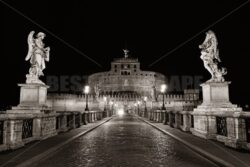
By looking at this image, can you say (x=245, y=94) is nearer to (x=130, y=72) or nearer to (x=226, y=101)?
(x=226, y=101)

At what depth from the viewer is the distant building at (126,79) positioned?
12381 cm

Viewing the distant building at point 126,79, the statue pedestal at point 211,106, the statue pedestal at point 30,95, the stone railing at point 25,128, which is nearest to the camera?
the stone railing at point 25,128

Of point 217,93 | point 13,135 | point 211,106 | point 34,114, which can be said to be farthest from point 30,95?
point 217,93

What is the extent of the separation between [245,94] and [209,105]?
191 feet

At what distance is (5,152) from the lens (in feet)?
27.8

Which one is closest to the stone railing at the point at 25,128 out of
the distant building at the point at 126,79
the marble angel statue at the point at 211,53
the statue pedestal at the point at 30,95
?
the statue pedestal at the point at 30,95

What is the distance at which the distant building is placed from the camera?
12381 cm

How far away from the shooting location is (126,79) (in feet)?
408

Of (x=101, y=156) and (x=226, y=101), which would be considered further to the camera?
(x=226, y=101)

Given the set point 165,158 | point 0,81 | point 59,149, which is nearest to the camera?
point 165,158

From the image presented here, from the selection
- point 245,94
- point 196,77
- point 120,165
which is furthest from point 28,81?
point 196,77

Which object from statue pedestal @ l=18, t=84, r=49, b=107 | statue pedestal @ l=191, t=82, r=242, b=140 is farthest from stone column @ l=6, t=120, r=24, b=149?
statue pedestal @ l=191, t=82, r=242, b=140

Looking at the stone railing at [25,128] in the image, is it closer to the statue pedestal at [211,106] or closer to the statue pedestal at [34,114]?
the statue pedestal at [34,114]

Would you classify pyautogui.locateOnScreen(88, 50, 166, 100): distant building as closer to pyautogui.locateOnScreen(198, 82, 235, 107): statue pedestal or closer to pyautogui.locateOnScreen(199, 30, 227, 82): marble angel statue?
pyautogui.locateOnScreen(199, 30, 227, 82): marble angel statue
